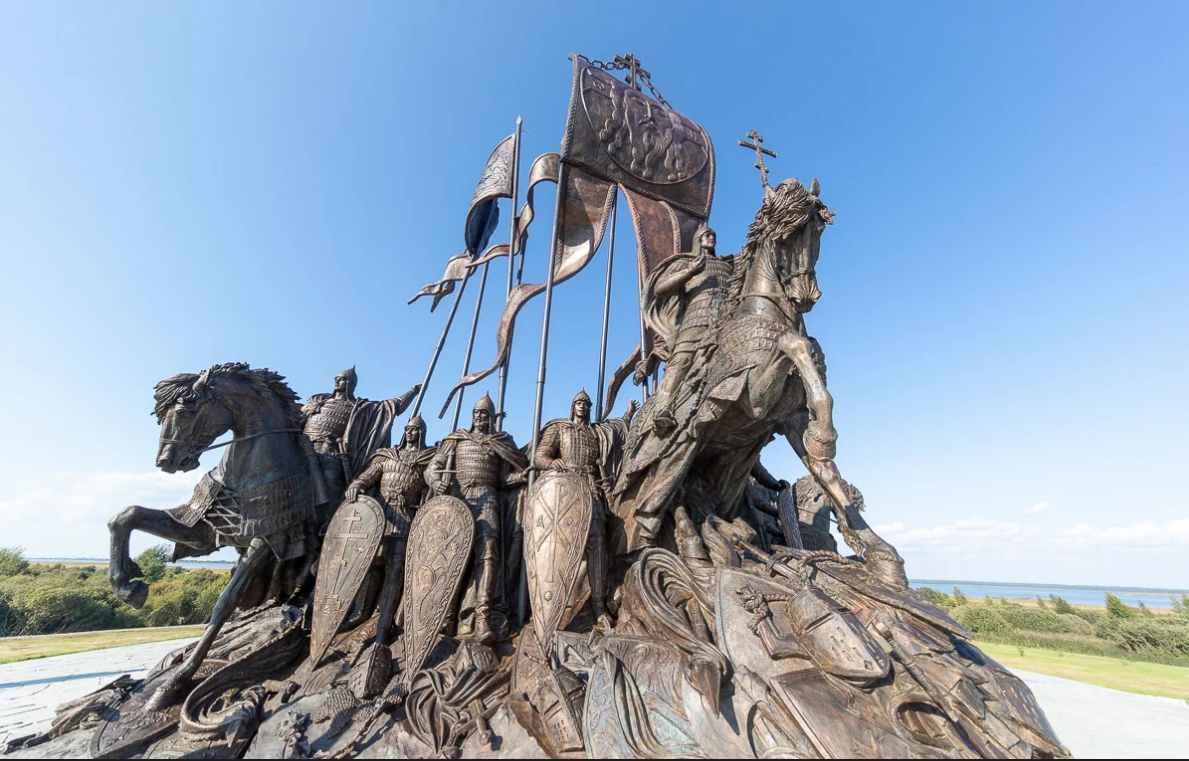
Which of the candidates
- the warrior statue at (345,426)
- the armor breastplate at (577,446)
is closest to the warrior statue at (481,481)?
the armor breastplate at (577,446)

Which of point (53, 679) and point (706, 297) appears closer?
point (706, 297)

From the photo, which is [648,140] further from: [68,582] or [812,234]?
[68,582]

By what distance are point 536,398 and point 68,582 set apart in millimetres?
15704

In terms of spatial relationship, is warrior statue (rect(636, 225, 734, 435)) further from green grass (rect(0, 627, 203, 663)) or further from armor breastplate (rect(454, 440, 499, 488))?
green grass (rect(0, 627, 203, 663))

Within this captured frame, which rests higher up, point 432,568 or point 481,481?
point 481,481

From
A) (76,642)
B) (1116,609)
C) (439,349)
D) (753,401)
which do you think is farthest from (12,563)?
(1116,609)

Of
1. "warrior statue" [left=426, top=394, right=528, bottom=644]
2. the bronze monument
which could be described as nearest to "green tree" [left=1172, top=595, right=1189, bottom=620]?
the bronze monument

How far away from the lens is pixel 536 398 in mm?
6059

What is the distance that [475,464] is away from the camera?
545cm

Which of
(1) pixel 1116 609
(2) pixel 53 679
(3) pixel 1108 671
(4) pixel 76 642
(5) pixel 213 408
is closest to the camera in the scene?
(5) pixel 213 408

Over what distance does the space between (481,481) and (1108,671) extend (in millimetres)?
9949

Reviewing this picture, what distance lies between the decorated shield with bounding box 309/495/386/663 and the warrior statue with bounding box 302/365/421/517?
1.14 metres

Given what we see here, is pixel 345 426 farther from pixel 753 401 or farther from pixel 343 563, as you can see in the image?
pixel 753 401

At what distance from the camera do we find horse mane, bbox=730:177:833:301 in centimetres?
448
